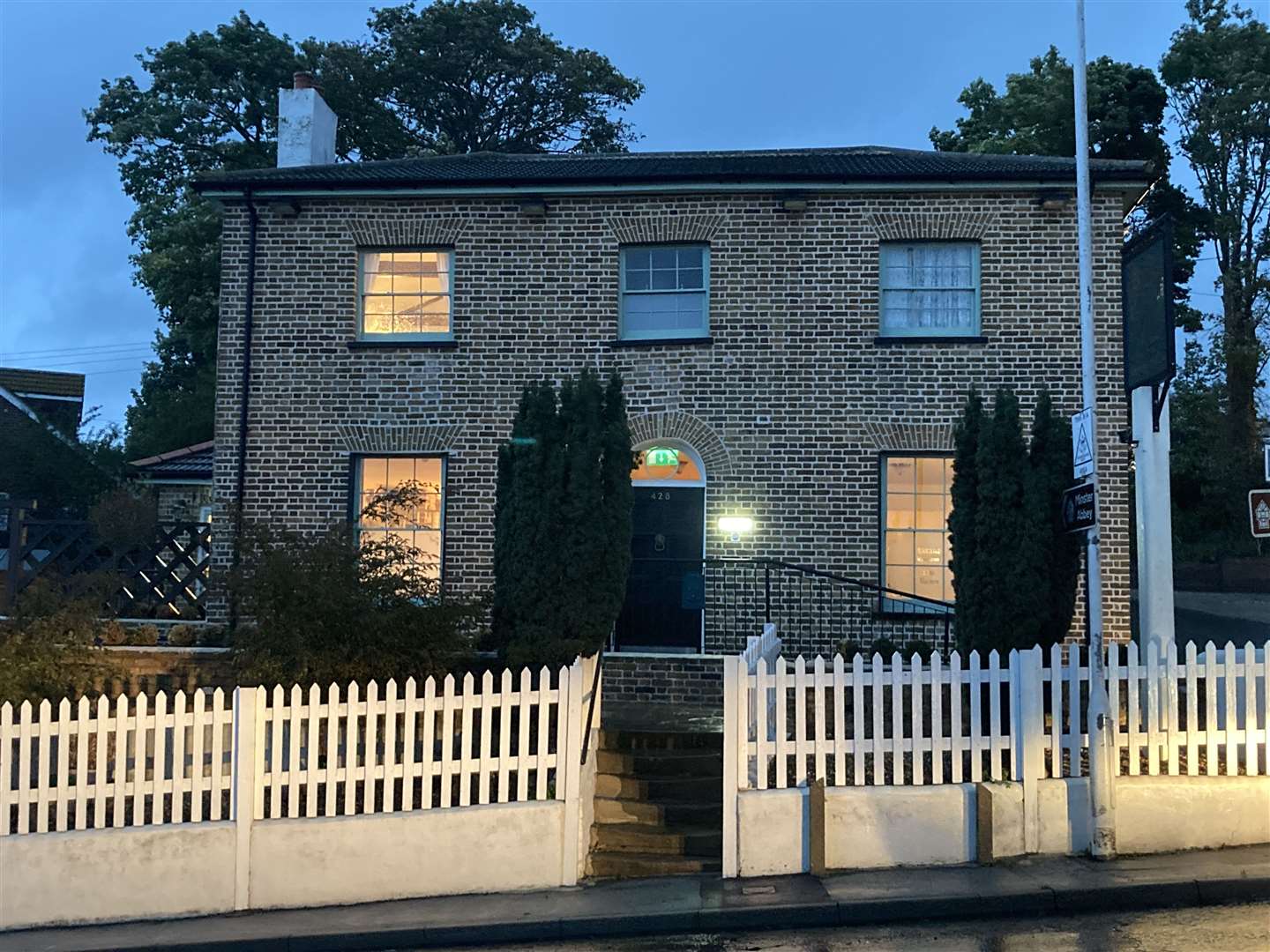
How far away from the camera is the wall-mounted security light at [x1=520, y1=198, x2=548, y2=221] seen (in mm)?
14227

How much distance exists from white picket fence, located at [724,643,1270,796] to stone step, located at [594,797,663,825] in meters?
0.99

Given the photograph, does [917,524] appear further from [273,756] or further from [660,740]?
[273,756]

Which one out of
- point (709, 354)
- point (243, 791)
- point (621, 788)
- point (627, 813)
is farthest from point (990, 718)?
point (709, 354)

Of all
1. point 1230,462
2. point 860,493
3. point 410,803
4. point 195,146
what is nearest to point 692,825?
point 410,803

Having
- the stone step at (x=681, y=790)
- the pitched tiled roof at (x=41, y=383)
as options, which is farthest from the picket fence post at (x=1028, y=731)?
the pitched tiled roof at (x=41, y=383)

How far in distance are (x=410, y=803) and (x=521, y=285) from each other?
7.65 m

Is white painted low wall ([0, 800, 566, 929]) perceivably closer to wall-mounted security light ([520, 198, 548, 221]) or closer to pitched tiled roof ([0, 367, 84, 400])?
wall-mounted security light ([520, 198, 548, 221])

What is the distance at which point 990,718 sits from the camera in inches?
327

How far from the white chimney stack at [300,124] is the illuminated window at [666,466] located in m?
7.07

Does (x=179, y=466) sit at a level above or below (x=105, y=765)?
above

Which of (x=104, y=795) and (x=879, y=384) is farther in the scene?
(x=879, y=384)

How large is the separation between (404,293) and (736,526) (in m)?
4.95

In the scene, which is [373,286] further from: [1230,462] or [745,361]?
[1230,462]

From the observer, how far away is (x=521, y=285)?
14.3 metres
